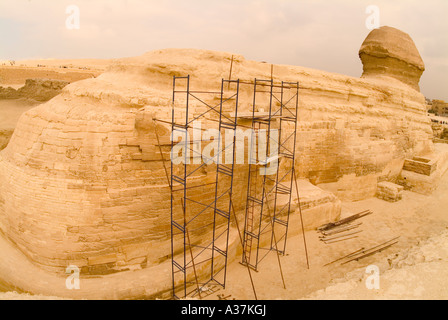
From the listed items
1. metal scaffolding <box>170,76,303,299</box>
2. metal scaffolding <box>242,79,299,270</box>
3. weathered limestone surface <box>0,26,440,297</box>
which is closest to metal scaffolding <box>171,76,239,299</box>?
metal scaffolding <box>170,76,303,299</box>

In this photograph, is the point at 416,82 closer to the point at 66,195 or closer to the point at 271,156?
the point at 271,156

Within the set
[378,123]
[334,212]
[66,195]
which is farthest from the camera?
[378,123]

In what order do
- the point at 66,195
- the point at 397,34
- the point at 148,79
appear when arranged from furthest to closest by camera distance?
the point at 397,34 < the point at 148,79 < the point at 66,195

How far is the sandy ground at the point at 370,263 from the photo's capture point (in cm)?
531

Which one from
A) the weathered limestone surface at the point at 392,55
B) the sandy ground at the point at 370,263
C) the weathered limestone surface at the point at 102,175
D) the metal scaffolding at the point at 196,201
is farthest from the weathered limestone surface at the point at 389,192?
the metal scaffolding at the point at 196,201

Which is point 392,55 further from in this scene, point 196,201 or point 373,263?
point 196,201

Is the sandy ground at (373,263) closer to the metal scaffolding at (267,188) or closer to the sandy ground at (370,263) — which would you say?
the sandy ground at (370,263)

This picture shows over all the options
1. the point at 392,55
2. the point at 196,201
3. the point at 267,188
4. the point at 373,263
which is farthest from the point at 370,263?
the point at 392,55

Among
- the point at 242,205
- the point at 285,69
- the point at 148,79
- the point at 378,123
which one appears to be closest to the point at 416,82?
the point at 378,123

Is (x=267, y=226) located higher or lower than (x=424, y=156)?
lower

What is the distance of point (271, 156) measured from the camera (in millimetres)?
8336

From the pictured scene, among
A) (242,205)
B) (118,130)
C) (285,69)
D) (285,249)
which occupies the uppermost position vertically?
(285,69)

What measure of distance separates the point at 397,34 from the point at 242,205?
40.4 ft

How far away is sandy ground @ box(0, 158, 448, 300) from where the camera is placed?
531 cm
